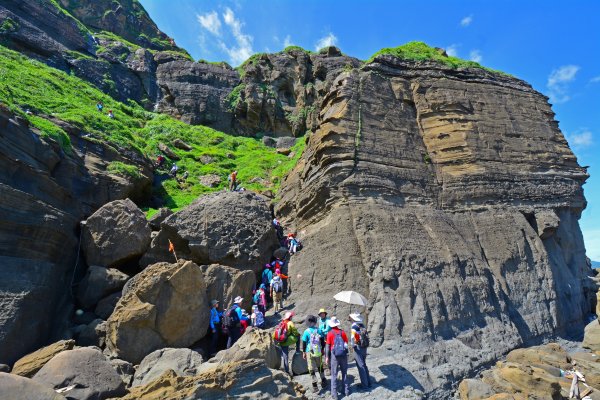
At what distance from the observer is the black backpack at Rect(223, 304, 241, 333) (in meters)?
13.3

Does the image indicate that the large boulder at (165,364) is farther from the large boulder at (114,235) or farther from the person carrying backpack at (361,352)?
the large boulder at (114,235)

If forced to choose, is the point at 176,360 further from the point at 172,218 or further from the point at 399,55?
the point at 399,55

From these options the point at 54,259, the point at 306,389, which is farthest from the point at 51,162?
the point at 306,389

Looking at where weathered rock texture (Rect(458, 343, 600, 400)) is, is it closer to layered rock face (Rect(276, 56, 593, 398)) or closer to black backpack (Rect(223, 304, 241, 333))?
layered rock face (Rect(276, 56, 593, 398))

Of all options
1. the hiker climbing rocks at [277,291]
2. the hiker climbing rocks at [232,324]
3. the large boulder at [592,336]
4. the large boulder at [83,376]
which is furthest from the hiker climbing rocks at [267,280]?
the large boulder at [592,336]

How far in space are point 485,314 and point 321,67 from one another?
1545 inches

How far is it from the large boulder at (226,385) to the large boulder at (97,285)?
7.60 metres

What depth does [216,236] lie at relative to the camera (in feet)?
56.0

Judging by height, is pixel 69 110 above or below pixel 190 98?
below

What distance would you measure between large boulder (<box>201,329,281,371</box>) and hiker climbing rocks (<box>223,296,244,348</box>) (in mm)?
1841

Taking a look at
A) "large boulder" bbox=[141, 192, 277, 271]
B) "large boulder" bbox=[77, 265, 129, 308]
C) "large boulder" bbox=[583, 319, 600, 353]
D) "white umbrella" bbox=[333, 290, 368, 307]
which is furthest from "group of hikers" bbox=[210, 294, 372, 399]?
"large boulder" bbox=[583, 319, 600, 353]

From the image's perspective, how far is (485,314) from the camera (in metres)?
15.8

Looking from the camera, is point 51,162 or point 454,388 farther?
point 51,162

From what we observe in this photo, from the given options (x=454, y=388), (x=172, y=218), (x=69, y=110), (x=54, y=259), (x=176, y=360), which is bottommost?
(x=454, y=388)
